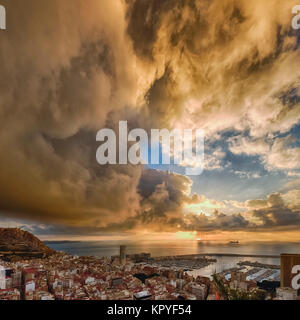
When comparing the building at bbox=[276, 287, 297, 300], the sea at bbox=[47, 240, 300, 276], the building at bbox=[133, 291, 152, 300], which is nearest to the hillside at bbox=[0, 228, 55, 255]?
the sea at bbox=[47, 240, 300, 276]

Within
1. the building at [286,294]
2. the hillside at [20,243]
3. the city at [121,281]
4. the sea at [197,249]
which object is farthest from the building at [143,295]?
the building at [286,294]

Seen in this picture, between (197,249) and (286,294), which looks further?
(197,249)

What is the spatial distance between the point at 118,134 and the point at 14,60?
122 cm

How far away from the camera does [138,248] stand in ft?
7.36

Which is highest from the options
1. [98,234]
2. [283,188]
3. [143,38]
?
[143,38]

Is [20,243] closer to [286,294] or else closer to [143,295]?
[143,295]

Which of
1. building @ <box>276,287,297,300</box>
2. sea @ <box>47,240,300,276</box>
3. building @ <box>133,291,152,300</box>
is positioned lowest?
building @ <box>133,291,152,300</box>

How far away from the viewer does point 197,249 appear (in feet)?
7.36

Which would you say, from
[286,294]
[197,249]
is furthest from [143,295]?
[286,294]

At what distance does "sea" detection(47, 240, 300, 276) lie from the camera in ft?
6.97

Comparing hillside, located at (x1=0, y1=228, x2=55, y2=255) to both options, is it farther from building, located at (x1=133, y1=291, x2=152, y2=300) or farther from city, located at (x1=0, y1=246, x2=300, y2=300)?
building, located at (x1=133, y1=291, x2=152, y2=300)

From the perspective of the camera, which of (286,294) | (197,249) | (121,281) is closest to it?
(286,294)
